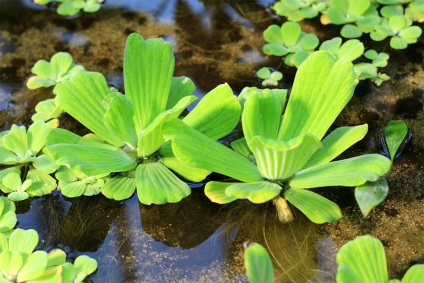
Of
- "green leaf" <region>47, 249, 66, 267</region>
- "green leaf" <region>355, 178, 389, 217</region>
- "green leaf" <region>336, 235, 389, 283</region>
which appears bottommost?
"green leaf" <region>47, 249, 66, 267</region>

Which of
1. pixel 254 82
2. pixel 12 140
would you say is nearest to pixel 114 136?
pixel 12 140

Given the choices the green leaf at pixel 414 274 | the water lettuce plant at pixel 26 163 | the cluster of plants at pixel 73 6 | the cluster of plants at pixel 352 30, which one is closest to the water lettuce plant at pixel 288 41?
the cluster of plants at pixel 352 30

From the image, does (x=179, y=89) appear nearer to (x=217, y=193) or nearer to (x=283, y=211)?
(x=217, y=193)

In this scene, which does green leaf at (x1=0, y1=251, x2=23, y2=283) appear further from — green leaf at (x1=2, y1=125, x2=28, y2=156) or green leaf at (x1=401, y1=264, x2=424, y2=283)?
green leaf at (x1=401, y1=264, x2=424, y2=283)

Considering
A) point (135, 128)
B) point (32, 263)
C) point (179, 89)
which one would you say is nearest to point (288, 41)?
point (179, 89)

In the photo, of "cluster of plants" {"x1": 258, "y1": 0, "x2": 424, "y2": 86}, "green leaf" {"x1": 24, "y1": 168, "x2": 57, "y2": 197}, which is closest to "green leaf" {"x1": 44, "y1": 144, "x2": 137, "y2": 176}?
"green leaf" {"x1": 24, "y1": 168, "x2": 57, "y2": 197}

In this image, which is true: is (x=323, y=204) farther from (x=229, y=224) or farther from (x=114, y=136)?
(x=114, y=136)
